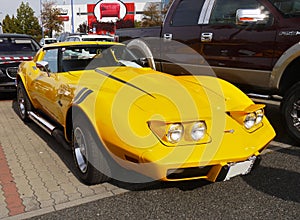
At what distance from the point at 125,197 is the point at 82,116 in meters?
0.88

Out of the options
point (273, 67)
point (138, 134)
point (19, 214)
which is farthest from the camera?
point (273, 67)

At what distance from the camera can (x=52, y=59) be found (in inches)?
→ 181

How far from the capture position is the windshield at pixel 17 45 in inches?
329

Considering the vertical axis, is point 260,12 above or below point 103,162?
above

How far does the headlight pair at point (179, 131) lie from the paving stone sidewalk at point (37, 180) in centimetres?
92

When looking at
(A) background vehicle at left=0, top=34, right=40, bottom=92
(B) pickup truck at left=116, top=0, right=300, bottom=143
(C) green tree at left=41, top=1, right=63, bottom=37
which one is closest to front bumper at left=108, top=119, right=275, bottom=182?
(B) pickup truck at left=116, top=0, right=300, bottom=143

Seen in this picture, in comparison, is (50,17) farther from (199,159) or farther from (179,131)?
(199,159)

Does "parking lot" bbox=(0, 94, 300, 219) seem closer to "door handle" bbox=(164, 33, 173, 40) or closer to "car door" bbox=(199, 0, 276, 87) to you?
"car door" bbox=(199, 0, 276, 87)

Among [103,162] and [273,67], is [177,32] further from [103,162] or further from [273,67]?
[103,162]

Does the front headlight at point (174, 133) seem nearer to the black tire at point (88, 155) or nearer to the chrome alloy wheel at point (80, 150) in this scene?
the black tire at point (88, 155)

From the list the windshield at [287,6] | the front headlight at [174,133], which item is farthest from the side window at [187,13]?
the front headlight at [174,133]

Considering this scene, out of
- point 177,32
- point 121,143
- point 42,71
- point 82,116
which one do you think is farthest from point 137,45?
point 121,143

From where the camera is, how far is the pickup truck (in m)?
4.37

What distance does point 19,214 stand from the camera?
2.94 m
